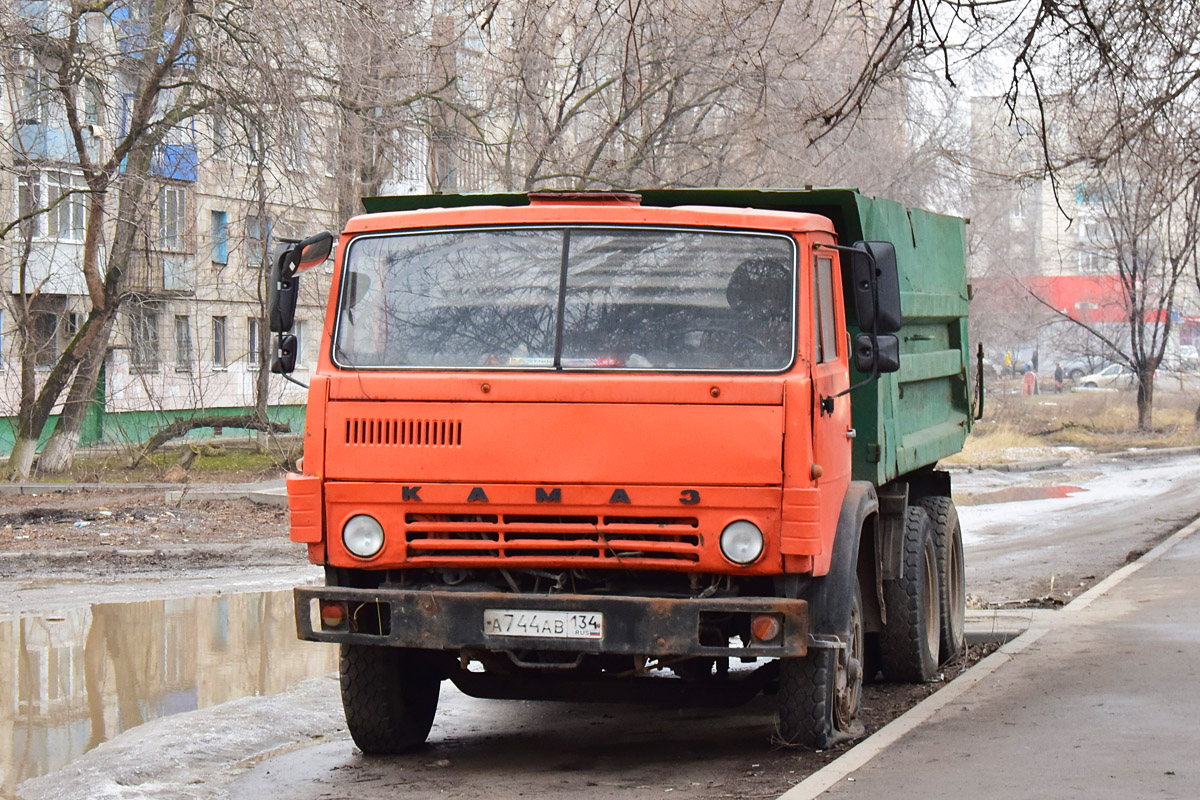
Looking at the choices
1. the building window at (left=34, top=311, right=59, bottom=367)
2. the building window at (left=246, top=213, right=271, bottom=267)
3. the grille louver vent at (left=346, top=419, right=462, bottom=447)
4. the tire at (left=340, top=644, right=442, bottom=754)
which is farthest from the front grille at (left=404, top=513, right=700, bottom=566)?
the building window at (left=34, top=311, right=59, bottom=367)

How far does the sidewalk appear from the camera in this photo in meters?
5.54

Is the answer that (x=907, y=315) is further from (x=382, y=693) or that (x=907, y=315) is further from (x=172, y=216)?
(x=172, y=216)

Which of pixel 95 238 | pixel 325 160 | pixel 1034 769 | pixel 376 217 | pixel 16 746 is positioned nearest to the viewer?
pixel 1034 769

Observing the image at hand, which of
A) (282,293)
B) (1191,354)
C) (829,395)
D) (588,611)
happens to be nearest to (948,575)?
(829,395)

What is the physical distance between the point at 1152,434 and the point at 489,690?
3406cm

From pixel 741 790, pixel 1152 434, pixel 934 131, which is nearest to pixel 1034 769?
pixel 741 790

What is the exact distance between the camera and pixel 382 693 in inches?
269

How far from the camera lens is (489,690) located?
7027 mm

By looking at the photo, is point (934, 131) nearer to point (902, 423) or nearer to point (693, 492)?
point (902, 423)

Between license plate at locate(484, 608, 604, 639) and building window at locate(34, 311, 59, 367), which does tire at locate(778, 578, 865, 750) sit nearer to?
license plate at locate(484, 608, 604, 639)

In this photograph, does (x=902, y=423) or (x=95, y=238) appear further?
(x=95, y=238)

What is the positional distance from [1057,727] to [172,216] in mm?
27525

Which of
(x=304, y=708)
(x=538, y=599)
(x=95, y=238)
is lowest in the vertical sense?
(x=304, y=708)

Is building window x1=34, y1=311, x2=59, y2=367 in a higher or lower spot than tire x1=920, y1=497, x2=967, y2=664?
higher
